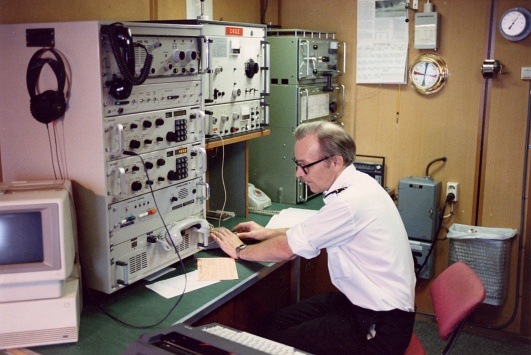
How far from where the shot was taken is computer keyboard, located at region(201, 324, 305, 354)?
1.71 m

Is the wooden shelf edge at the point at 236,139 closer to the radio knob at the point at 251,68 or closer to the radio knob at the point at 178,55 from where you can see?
the radio knob at the point at 251,68

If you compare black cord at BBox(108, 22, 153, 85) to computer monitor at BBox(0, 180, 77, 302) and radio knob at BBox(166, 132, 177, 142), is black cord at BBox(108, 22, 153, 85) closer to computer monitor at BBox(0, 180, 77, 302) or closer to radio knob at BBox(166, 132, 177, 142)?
radio knob at BBox(166, 132, 177, 142)

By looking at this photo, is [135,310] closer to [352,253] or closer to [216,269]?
[216,269]

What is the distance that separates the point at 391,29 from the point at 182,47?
1983 millimetres

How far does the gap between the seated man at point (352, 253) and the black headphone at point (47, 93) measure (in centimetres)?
98

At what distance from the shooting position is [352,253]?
2.39m

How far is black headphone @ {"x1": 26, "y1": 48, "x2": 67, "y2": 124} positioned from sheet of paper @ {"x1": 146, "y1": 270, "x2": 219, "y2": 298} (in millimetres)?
793

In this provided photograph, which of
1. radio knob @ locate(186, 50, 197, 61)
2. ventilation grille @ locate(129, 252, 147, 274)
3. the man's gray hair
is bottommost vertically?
ventilation grille @ locate(129, 252, 147, 274)

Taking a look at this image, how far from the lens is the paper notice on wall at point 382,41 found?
3.93 m

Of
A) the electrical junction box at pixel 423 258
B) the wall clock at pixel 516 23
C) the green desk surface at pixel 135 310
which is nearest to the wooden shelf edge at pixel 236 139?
the green desk surface at pixel 135 310

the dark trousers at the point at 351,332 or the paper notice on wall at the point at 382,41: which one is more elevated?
the paper notice on wall at the point at 382,41

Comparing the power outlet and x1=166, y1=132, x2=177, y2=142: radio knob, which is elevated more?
x1=166, y1=132, x2=177, y2=142: radio knob

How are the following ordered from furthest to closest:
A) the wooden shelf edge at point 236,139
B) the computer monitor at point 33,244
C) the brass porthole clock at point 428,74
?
the brass porthole clock at point 428,74
the wooden shelf edge at point 236,139
the computer monitor at point 33,244

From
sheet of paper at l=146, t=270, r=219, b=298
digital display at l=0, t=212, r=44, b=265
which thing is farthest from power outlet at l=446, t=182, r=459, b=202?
digital display at l=0, t=212, r=44, b=265
